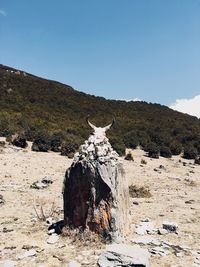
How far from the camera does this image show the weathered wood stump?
10.2 meters

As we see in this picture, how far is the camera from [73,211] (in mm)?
10680

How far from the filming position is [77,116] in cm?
4684

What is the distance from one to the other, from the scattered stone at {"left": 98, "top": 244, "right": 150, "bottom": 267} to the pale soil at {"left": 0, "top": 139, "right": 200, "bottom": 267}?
0.95ft

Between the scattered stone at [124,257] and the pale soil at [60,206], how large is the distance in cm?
29

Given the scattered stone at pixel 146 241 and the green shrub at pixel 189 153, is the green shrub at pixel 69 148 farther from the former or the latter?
the scattered stone at pixel 146 241

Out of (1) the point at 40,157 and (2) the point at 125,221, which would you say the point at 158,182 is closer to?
(1) the point at 40,157

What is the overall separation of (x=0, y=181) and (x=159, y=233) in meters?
8.96

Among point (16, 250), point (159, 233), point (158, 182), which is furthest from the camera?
point (158, 182)

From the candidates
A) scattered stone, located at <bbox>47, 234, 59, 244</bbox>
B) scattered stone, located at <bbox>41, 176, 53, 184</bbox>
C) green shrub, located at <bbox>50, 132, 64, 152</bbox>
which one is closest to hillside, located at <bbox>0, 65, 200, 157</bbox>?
green shrub, located at <bbox>50, 132, 64, 152</bbox>

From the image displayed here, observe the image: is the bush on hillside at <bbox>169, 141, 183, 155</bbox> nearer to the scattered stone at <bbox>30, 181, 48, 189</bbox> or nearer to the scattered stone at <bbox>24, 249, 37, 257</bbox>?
the scattered stone at <bbox>30, 181, 48, 189</bbox>

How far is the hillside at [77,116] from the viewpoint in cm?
3320

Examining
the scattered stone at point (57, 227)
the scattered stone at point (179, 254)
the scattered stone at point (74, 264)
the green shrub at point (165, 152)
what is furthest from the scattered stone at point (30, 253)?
the green shrub at point (165, 152)

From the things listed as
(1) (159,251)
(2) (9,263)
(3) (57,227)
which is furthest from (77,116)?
(2) (9,263)

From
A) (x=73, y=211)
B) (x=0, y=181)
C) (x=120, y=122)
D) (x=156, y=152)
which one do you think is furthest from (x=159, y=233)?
(x=120, y=122)
